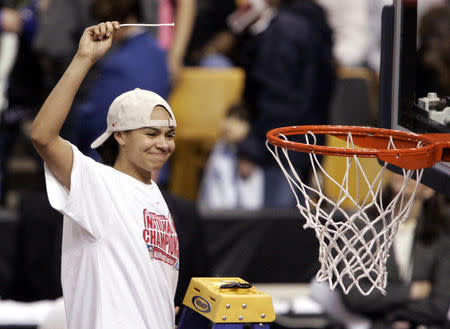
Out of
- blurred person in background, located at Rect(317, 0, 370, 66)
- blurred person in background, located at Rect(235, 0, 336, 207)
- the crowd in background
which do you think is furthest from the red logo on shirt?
blurred person in background, located at Rect(317, 0, 370, 66)

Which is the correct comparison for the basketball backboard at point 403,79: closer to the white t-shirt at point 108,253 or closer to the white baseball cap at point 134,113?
the white baseball cap at point 134,113

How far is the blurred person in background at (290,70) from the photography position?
627cm

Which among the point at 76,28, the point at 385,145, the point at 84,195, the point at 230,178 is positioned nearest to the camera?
the point at 84,195

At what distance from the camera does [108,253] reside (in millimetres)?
3252

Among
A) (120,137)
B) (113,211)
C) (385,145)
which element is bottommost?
(113,211)

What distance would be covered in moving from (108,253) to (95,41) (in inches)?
29.1

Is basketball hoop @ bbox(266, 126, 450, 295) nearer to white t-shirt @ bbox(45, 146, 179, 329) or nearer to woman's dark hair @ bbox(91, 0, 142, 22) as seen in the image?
white t-shirt @ bbox(45, 146, 179, 329)

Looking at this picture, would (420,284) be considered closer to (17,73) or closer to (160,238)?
(160,238)

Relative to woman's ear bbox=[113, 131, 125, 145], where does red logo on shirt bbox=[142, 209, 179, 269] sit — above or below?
below

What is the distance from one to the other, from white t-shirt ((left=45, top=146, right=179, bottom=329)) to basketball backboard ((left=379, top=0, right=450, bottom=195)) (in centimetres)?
125

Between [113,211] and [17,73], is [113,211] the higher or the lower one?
the lower one

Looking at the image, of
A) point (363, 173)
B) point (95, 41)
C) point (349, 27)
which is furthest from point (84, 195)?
point (349, 27)

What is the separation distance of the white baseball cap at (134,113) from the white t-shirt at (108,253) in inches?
7.0

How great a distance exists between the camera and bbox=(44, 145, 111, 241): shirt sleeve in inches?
124
